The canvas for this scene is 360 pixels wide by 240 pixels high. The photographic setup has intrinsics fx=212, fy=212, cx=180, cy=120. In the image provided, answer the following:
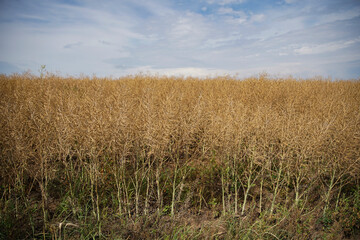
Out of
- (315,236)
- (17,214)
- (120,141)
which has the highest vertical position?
(120,141)

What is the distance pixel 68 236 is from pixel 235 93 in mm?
5770

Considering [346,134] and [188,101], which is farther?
[188,101]

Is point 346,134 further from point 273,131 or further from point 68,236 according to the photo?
point 68,236

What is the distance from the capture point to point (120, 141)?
8.64 ft

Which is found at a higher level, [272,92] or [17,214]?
[272,92]

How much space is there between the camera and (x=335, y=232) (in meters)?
2.71

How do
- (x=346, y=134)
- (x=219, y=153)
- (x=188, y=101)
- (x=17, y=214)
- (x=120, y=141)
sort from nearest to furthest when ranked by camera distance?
(x=17, y=214)
(x=120, y=141)
(x=346, y=134)
(x=219, y=153)
(x=188, y=101)

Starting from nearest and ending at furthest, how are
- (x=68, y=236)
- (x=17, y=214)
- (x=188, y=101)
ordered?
1. (x=68, y=236)
2. (x=17, y=214)
3. (x=188, y=101)

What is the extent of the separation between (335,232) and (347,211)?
2.19ft

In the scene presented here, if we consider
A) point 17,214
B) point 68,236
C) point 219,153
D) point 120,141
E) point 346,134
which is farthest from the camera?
point 219,153

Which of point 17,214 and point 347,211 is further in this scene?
point 347,211

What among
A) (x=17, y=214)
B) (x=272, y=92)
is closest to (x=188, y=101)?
(x=272, y=92)

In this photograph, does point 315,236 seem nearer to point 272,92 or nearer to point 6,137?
point 6,137

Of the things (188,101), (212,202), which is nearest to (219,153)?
(212,202)
